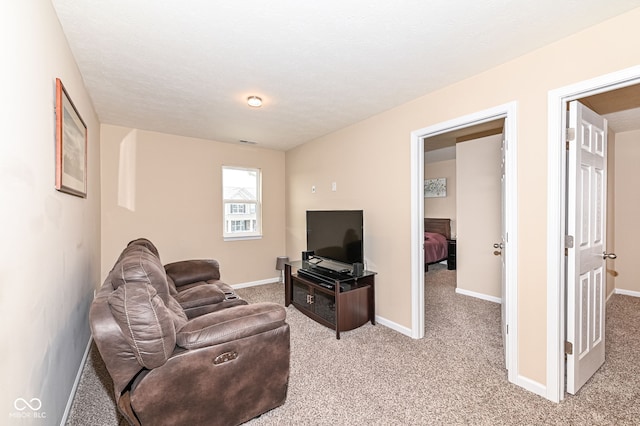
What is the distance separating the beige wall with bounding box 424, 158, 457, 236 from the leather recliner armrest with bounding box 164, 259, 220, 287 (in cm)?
539

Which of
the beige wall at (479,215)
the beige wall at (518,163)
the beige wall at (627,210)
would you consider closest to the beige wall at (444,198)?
the beige wall at (479,215)

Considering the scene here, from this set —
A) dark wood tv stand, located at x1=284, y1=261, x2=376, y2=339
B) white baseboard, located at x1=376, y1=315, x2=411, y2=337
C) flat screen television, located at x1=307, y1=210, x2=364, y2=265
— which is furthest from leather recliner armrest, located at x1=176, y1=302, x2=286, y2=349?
white baseboard, located at x1=376, y1=315, x2=411, y2=337

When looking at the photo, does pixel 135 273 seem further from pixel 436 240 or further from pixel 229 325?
pixel 436 240

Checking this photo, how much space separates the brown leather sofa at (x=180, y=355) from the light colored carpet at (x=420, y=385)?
0.99 feet

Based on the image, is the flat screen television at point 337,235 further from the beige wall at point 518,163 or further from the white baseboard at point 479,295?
the white baseboard at point 479,295

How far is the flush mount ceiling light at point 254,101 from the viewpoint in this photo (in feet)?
9.30

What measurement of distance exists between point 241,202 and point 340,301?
276cm

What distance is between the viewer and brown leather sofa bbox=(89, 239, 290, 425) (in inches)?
52.8

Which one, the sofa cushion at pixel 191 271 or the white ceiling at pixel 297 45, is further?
the sofa cushion at pixel 191 271

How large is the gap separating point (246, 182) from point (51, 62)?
11.4ft

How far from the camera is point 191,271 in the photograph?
3338mm

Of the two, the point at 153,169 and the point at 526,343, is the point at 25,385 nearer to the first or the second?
the point at 526,343

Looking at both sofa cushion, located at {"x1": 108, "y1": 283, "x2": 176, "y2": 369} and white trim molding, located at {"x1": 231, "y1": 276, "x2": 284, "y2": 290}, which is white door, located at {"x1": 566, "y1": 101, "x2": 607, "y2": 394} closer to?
sofa cushion, located at {"x1": 108, "y1": 283, "x2": 176, "y2": 369}

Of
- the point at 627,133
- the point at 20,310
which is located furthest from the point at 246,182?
the point at 627,133
